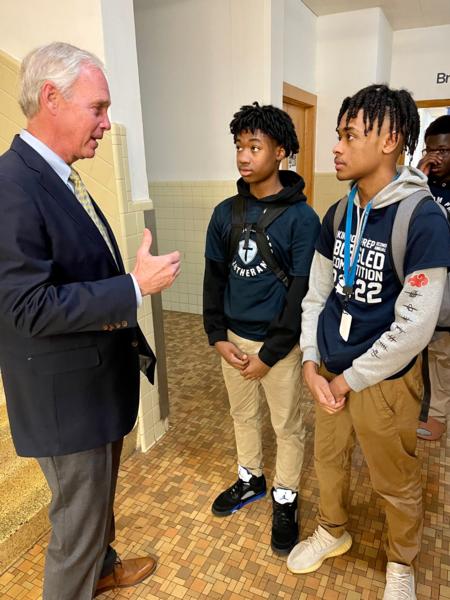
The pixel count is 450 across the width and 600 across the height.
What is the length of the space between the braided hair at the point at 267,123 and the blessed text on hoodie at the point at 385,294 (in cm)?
36

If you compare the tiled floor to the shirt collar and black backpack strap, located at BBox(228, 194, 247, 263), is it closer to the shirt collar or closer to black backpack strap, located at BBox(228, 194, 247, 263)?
black backpack strap, located at BBox(228, 194, 247, 263)

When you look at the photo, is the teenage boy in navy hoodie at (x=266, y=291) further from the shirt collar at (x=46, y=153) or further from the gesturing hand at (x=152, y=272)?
the shirt collar at (x=46, y=153)

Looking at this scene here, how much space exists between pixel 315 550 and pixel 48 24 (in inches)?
91.7

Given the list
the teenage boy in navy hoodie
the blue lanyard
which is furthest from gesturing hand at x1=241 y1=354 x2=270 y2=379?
the blue lanyard

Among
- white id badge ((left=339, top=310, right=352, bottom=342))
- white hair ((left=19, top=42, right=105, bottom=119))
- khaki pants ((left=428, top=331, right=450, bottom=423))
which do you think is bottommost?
khaki pants ((left=428, top=331, right=450, bottom=423))

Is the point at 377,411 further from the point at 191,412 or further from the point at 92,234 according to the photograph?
the point at 191,412

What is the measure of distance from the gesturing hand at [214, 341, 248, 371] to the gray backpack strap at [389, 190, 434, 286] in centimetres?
69

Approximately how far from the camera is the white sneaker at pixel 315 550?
61.2 inches

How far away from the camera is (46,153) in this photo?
102 cm

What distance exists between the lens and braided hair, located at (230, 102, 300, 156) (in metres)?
1.51

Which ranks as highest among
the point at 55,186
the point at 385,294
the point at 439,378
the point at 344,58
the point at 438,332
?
the point at 344,58

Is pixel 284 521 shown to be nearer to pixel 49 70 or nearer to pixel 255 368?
pixel 255 368

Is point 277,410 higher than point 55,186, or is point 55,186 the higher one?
point 55,186

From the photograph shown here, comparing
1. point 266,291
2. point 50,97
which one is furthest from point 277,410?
point 50,97
